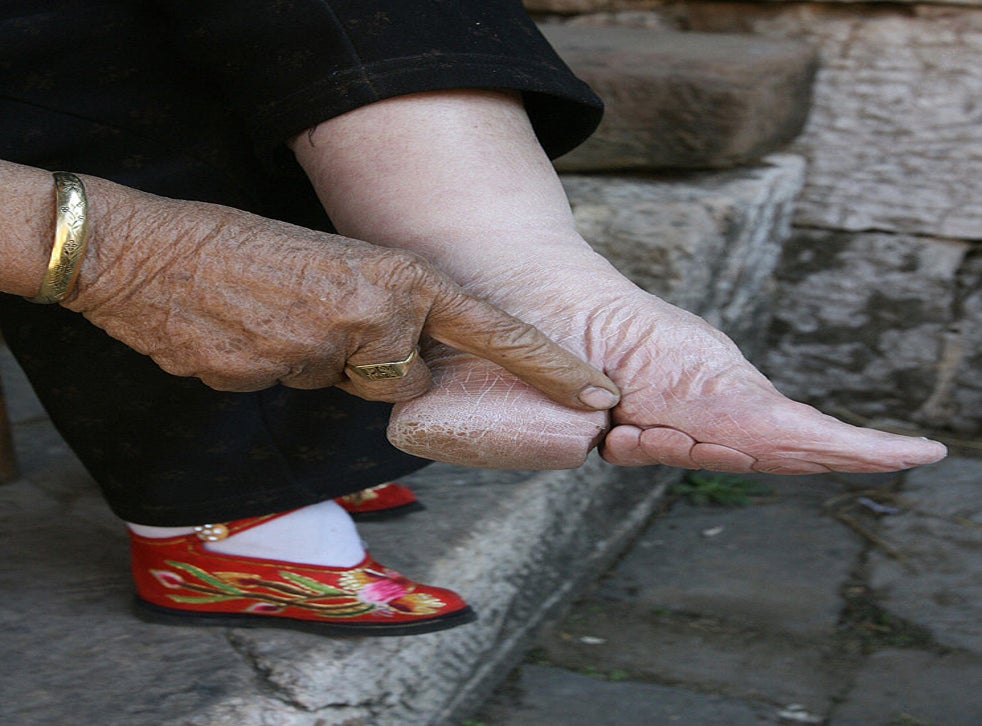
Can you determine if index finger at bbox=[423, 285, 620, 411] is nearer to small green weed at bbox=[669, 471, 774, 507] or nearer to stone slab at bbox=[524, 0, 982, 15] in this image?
small green weed at bbox=[669, 471, 774, 507]

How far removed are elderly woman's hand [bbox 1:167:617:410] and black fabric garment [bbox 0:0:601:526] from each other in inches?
6.0

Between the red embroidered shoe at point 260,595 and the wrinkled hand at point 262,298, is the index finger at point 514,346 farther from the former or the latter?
the red embroidered shoe at point 260,595

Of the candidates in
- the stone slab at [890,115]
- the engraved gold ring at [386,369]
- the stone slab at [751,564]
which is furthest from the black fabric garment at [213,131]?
the stone slab at [890,115]

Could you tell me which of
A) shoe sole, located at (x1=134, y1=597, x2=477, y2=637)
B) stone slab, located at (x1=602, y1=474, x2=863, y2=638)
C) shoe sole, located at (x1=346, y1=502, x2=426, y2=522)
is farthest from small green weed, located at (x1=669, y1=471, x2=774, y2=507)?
shoe sole, located at (x1=134, y1=597, x2=477, y2=637)

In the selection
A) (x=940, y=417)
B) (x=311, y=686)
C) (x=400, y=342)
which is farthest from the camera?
(x=940, y=417)

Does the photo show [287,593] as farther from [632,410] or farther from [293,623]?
[632,410]

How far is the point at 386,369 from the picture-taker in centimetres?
92

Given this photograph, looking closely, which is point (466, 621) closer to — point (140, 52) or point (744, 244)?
point (140, 52)

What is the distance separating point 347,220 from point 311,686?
465mm

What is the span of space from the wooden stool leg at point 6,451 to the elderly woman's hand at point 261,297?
70 centimetres

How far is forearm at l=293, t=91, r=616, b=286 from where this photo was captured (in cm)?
98

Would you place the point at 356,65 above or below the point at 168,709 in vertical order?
above

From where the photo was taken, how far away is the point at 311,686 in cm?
113

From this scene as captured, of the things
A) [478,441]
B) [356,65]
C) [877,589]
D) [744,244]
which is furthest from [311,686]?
[744,244]
